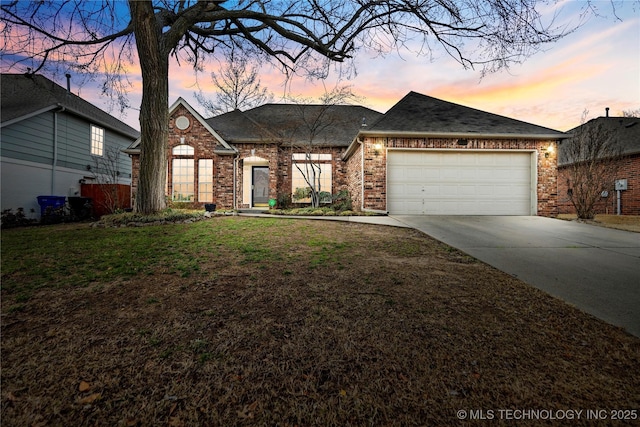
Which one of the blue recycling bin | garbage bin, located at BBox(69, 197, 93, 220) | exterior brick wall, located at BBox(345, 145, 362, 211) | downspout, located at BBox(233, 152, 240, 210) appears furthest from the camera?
downspout, located at BBox(233, 152, 240, 210)

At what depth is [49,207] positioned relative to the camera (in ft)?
30.5

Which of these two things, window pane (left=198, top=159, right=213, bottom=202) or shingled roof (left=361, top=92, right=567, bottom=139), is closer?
shingled roof (left=361, top=92, right=567, bottom=139)

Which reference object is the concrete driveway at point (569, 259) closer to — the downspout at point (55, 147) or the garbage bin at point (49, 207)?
the garbage bin at point (49, 207)

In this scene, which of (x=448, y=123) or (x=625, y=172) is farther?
(x=625, y=172)

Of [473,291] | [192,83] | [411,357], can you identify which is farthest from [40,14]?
[473,291]

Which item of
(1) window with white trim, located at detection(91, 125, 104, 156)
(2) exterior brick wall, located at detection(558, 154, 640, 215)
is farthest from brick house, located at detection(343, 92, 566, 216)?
(1) window with white trim, located at detection(91, 125, 104, 156)

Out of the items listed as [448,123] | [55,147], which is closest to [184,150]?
[55,147]

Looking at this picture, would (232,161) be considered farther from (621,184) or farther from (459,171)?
(621,184)

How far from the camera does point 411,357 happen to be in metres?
1.71

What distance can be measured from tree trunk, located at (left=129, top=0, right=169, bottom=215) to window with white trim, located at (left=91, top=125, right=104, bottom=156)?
780 centimetres

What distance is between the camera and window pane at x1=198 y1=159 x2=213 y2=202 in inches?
510

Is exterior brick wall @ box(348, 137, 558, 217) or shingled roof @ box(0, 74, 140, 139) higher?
shingled roof @ box(0, 74, 140, 139)

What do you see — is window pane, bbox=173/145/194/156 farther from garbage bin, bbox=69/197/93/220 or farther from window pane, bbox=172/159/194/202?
garbage bin, bbox=69/197/93/220

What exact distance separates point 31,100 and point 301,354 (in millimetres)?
15374
